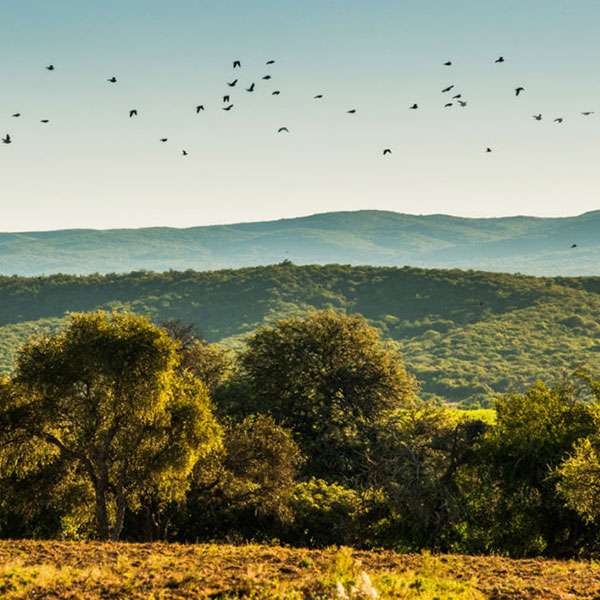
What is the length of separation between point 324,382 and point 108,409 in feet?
80.5

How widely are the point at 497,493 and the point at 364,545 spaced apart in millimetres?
6402

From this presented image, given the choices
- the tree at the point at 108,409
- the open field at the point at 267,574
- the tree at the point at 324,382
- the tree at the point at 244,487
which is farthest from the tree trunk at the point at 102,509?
the tree at the point at 324,382

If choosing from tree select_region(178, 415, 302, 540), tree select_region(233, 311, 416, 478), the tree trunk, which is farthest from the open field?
tree select_region(233, 311, 416, 478)

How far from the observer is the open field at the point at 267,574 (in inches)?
720

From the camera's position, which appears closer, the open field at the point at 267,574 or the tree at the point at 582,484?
the open field at the point at 267,574

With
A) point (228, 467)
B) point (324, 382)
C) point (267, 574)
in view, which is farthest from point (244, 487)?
point (324, 382)

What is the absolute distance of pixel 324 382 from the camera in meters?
53.6

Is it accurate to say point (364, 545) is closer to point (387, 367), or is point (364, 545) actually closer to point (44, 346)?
point (44, 346)

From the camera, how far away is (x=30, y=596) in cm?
1817

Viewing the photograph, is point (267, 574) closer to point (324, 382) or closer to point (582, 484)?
point (582, 484)

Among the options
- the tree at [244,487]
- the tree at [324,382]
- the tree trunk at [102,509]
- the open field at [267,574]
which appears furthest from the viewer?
the tree at [324,382]

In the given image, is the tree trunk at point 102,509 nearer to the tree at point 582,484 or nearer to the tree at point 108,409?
the tree at point 108,409

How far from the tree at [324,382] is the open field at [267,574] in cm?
2507

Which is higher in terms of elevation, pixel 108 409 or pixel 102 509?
pixel 108 409
